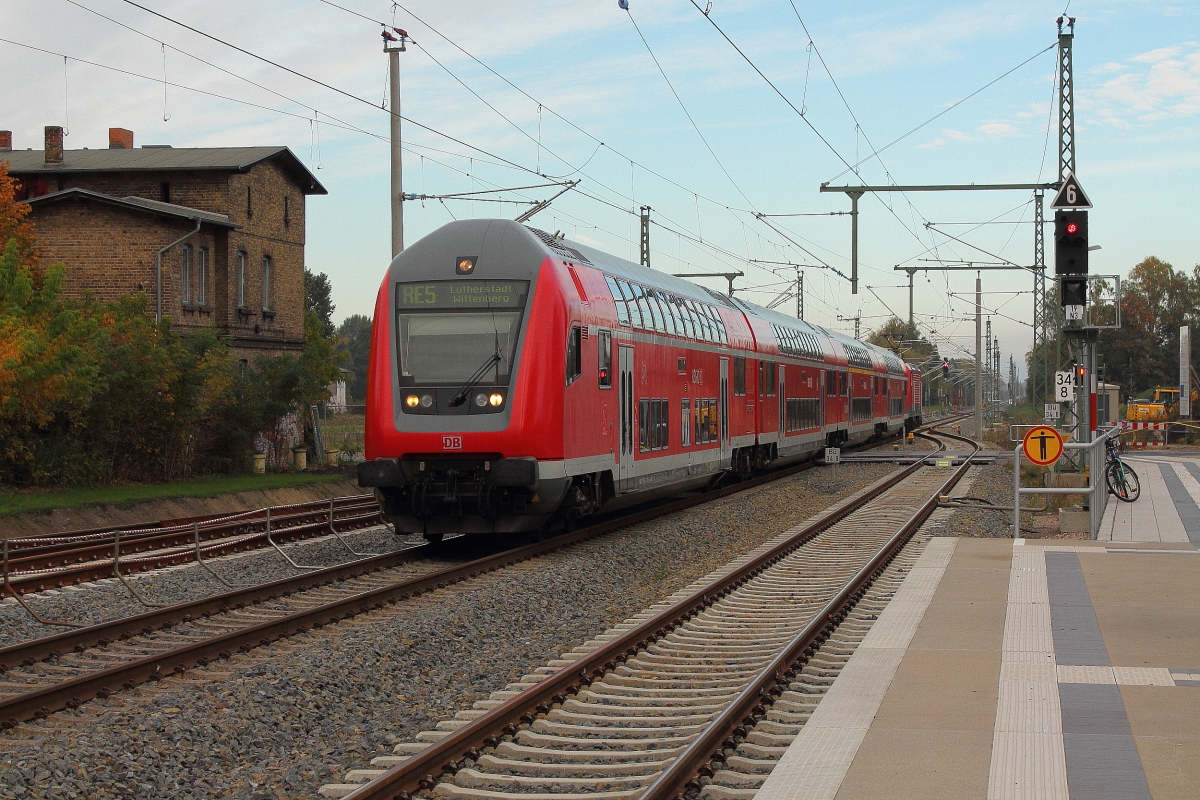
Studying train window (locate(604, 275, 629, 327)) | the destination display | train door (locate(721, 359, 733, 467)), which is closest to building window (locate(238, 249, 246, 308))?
train door (locate(721, 359, 733, 467))

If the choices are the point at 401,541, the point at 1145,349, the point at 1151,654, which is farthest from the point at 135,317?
the point at 1145,349

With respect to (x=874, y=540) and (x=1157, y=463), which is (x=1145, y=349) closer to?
(x=1157, y=463)

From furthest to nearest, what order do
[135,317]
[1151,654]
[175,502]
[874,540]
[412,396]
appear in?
[135,317]
[175,502]
[874,540]
[412,396]
[1151,654]

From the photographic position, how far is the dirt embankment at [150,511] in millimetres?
17484

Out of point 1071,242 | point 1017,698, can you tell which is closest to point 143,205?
point 1071,242

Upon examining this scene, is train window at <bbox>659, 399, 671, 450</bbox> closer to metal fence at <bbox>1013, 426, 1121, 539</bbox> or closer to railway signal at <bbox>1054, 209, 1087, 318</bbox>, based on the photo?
metal fence at <bbox>1013, 426, 1121, 539</bbox>

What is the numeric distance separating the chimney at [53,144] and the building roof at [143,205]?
697cm

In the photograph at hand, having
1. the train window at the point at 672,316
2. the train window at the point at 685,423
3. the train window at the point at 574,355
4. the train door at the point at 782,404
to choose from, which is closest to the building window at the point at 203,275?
the train door at the point at 782,404

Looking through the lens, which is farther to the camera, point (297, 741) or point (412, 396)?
point (412, 396)

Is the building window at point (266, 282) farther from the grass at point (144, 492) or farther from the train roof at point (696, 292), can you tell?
the train roof at point (696, 292)

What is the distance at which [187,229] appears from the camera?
31344 mm

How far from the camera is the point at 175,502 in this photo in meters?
20.7

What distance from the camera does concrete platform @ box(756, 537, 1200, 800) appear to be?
18.4 ft

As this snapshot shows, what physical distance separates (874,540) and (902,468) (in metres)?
16.7
